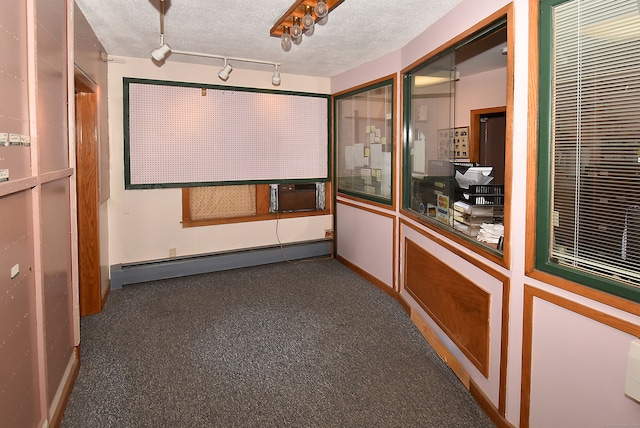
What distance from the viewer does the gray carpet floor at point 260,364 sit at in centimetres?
221

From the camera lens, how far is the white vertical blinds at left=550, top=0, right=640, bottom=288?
4.91 feet

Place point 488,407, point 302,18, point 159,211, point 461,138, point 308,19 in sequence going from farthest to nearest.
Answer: point 461,138
point 159,211
point 302,18
point 308,19
point 488,407

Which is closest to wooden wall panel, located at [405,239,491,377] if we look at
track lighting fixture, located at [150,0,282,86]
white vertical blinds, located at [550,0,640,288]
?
white vertical blinds, located at [550,0,640,288]

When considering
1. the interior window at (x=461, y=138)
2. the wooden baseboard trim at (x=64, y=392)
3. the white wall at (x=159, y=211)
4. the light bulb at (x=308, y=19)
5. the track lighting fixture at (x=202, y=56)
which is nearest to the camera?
the wooden baseboard trim at (x=64, y=392)

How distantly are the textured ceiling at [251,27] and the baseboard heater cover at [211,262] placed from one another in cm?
227

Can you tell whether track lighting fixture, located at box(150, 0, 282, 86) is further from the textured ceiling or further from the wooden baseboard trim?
the wooden baseboard trim

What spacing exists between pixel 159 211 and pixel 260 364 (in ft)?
8.25

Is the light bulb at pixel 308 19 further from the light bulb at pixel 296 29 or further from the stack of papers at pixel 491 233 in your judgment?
the stack of papers at pixel 491 233

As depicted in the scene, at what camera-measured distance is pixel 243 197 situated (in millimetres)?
4980

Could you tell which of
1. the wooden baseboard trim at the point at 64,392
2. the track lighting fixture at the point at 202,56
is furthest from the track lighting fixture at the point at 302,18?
the wooden baseboard trim at the point at 64,392

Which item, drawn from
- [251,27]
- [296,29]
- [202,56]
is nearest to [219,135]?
[202,56]

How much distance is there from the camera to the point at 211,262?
4734mm

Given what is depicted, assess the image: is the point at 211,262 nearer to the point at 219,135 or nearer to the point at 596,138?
the point at 219,135

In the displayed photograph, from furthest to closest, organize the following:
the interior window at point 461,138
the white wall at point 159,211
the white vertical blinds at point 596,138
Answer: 1. the white wall at point 159,211
2. the interior window at point 461,138
3. the white vertical blinds at point 596,138
